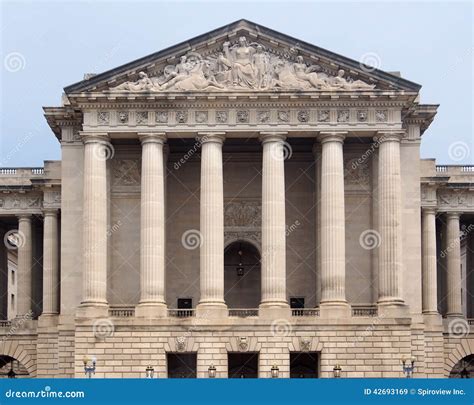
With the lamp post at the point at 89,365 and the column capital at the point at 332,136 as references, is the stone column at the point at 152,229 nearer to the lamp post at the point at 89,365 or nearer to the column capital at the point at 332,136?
the lamp post at the point at 89,365

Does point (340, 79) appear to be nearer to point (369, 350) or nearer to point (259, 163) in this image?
point (259, 163)

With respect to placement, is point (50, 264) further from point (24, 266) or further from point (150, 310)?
point (150, 310)

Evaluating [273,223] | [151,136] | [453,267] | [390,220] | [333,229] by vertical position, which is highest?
[151,136]

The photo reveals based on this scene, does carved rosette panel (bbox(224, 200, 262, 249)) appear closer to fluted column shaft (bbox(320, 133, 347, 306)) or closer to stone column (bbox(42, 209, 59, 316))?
fluted column shaft (bbox(320, 133, 347, 306))

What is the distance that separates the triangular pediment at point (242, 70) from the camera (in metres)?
85.1

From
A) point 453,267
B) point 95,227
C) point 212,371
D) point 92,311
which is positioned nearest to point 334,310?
point 212,371

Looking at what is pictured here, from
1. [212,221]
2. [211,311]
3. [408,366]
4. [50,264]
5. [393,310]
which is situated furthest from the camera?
[50,264]

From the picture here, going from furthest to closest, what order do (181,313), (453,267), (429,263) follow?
(453,267) < (429,263) < (181,313)

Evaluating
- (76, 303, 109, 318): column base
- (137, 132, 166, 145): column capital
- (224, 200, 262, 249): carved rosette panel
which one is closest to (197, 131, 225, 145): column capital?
(137, 132, 166, 145): column capital

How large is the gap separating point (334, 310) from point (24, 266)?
1093 inches

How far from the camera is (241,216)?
302ft

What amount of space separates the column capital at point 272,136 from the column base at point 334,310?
11834mm

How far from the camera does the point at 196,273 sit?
91062mm

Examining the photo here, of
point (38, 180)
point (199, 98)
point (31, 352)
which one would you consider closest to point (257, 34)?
point (199, 98)
